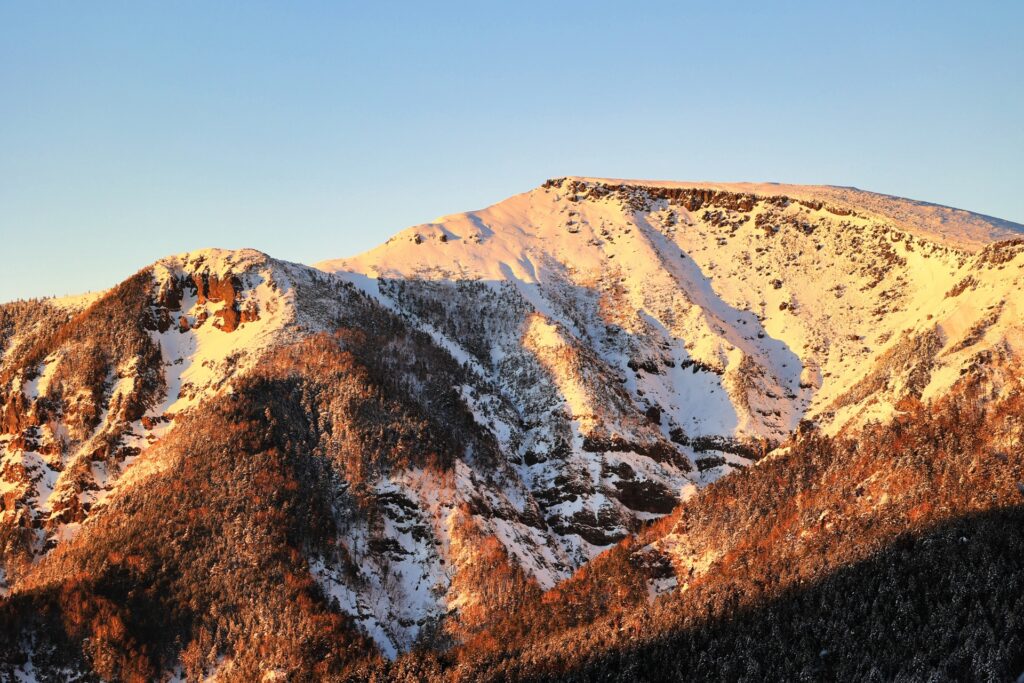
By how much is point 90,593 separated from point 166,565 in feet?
35.6

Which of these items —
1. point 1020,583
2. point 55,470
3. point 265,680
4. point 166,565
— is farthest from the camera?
point 55,470

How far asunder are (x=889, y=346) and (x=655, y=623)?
270 feet

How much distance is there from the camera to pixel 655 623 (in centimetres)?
14412

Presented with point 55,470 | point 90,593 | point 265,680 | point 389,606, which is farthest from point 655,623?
point 55,470

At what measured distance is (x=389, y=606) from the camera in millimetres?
158125

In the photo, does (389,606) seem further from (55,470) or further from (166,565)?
(55,470)

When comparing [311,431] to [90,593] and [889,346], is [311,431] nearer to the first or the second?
[90,593]

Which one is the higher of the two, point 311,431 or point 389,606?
point 311,431

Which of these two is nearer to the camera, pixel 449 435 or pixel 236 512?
pixel 236 512

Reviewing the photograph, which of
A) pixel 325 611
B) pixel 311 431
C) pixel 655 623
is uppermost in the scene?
pixel 311 431

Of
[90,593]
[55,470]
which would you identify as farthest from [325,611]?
[55,470]

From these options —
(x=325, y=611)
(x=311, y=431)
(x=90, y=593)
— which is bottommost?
(x=325, y=611)

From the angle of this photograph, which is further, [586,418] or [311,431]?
[586,418]

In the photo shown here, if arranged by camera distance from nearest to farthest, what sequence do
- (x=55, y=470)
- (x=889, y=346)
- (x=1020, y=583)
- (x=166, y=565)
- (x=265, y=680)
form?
(x=1020, y=583)
(x=265, y=680)
(x=166, y=565)
(x=55, y=470)
(x=889, y=346)
